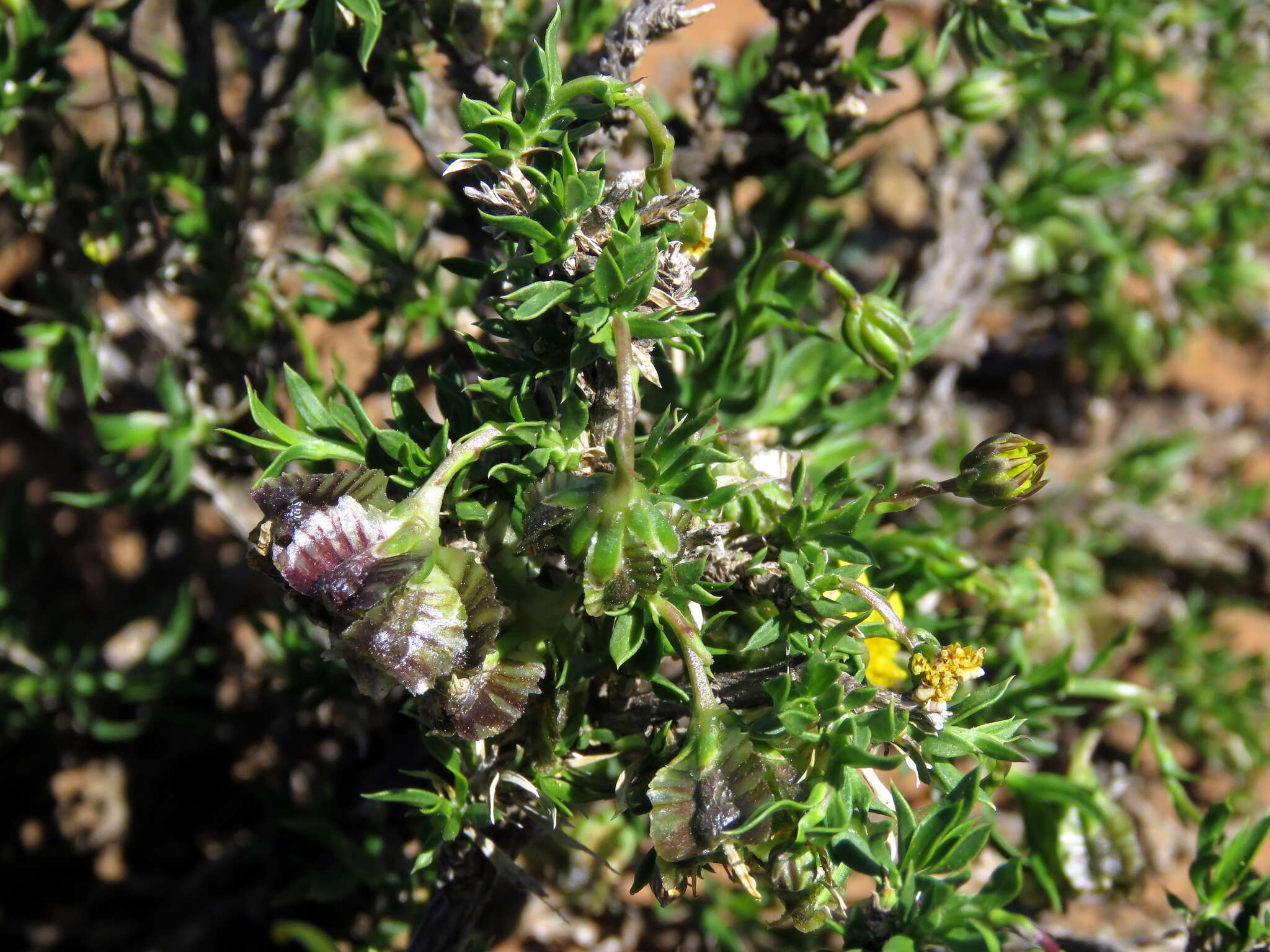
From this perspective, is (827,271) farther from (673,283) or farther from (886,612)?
(886,612)

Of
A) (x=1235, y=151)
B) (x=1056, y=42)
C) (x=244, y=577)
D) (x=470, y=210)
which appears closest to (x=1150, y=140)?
(x=1235, y=151)

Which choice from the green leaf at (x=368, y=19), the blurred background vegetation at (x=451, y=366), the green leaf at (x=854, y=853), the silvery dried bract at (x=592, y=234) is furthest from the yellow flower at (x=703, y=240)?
the green leaf at (x=854, y=853)

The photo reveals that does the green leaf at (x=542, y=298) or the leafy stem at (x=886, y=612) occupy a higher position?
the green leaf at (x=542, y=298)

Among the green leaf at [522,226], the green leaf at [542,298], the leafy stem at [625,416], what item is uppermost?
the green leaf at [522,226]

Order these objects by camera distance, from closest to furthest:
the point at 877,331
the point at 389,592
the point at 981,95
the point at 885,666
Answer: the point at 389,592
the point at 877,331
the point at 885,666
the point at 981,95

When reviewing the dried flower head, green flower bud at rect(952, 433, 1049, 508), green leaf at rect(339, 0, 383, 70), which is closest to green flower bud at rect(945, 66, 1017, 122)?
green flower bud at rect(952, 433, 1049, 508)

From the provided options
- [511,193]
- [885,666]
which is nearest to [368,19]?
[511,193]

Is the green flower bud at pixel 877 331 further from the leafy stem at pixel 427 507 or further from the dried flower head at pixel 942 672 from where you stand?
the leafy stem at pixel 427 507

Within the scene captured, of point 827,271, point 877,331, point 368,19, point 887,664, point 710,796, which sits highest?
point 368,19
